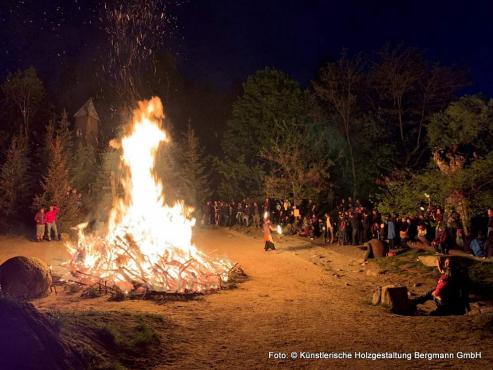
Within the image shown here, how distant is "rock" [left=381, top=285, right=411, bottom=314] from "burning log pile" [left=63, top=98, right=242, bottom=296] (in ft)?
14.3

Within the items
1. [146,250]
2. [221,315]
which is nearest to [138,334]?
[221,315]

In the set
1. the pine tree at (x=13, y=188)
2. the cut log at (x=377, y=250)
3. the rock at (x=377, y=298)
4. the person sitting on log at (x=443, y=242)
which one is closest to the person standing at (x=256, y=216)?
the cut log at (x=377, y=250)

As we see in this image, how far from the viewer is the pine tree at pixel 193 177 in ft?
121

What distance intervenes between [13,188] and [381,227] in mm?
21008

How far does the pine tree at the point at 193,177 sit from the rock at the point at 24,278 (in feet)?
85.1

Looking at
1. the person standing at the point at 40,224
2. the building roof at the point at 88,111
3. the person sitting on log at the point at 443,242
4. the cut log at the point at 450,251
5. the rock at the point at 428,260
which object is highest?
the building roof at the point at 88,111

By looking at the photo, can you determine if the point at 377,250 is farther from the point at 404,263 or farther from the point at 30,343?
the point at 30,343

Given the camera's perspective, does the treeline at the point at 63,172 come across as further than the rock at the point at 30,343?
Yes

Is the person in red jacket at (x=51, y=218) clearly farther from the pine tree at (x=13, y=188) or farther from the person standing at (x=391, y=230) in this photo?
the person standing at (x=391, y=230)

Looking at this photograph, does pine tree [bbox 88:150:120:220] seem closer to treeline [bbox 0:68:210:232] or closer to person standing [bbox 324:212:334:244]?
treeline [bbox 0:68:210:232]

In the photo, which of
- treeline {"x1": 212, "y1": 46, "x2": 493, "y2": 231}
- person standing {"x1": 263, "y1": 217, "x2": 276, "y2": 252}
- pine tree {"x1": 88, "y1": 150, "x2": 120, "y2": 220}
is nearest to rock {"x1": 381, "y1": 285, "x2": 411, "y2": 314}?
person standing {"x1": 263, "y1": 217, "x2": 276, "y2": 252}

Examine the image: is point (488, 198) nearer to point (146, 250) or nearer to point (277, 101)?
point (146, 250)

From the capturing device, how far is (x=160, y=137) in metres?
16.4

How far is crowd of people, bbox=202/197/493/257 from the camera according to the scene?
48.8ft
